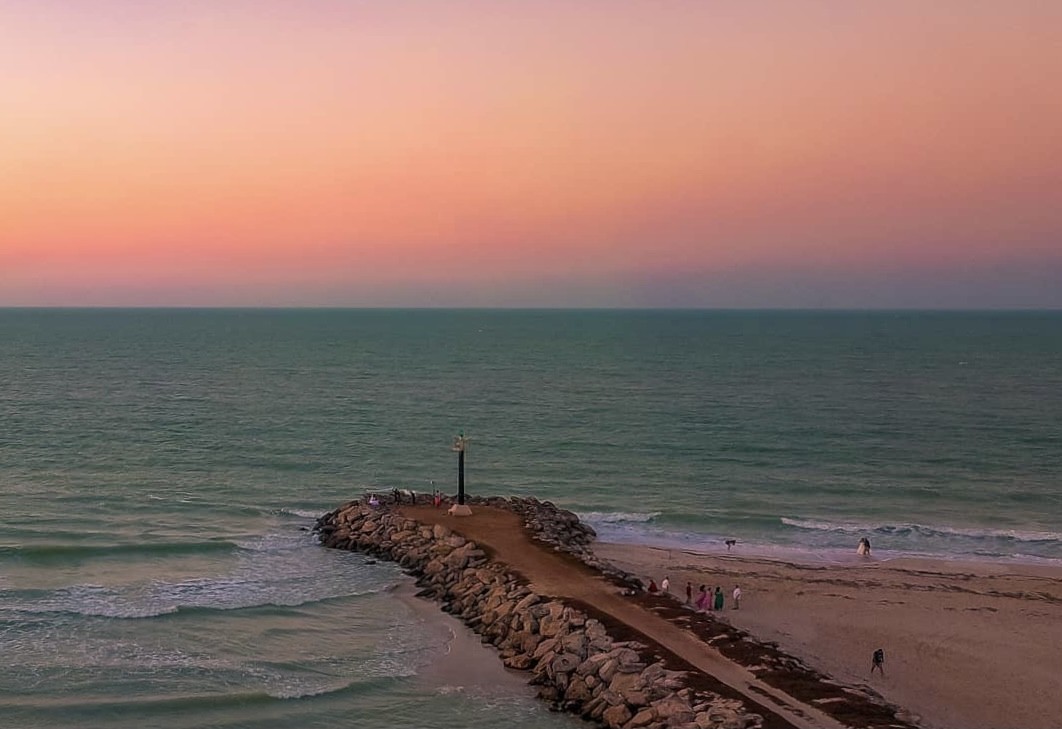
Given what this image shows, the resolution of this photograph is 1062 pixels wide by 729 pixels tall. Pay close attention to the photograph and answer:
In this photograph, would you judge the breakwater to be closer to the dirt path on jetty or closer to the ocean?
the dirt path on jetty

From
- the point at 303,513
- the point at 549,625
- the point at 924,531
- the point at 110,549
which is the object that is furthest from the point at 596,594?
the point at 924,531

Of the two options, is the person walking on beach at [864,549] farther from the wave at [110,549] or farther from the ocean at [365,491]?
the wave at [110,549]

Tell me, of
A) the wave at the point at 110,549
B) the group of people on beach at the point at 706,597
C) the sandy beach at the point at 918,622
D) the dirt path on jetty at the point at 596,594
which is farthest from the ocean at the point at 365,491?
the group of people on beach at the point at 706,597

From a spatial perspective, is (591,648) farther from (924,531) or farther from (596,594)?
(924,531)

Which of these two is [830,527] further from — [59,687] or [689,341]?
[689,341]

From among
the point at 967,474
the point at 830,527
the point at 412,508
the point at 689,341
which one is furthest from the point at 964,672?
the point at 689,341

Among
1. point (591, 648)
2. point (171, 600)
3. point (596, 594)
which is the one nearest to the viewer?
point (591, 648)
